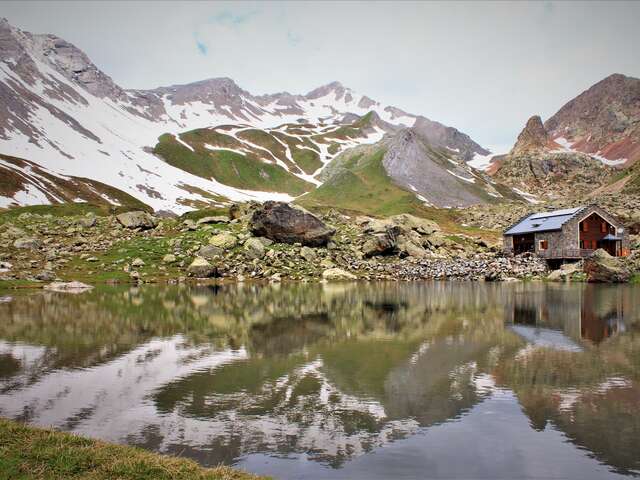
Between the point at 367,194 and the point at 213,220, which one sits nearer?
the point at 213,220

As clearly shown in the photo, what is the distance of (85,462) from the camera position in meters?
10.8

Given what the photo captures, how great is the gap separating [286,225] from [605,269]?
43.9 m

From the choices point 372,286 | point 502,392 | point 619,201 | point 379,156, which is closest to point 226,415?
point 502,392

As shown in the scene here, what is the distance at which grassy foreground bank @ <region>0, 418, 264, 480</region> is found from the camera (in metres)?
10.2

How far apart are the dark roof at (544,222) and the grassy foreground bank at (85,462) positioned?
81600 mm

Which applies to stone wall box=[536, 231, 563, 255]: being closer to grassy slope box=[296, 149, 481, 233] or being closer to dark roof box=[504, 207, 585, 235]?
dark roof box=[504, 207, 585, 235]

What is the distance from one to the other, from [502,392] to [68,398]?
48.5 ft

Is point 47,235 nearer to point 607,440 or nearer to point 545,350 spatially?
point 545,350

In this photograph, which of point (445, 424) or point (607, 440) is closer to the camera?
point (607, 440)

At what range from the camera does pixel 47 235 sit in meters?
74.7

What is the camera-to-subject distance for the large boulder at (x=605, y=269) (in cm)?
6462

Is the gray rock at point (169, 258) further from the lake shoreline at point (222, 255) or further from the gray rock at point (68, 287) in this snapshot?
the gray rock at point (68, 287)

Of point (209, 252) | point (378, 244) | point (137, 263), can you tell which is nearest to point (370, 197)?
point (378, 244)

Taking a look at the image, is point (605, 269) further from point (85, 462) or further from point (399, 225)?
point (85, 462)
